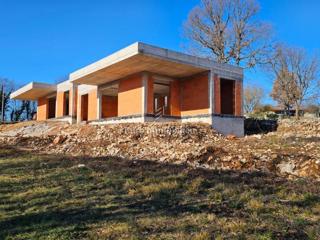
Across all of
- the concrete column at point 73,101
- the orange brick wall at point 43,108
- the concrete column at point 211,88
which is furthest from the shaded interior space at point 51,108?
the concrete column at point 211,88

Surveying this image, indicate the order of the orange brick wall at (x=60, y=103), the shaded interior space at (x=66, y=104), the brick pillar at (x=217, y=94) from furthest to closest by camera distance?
the shaded interior space at (x=66, y=104) → the orange brick wall at (x=60, y=103) → the brick pillar at (x=217, y=94)

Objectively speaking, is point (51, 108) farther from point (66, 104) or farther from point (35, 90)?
point (66, 104)

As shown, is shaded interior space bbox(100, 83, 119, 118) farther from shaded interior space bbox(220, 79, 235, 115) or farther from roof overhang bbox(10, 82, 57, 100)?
shaded interior space bbox(220, 79, 235, 115)

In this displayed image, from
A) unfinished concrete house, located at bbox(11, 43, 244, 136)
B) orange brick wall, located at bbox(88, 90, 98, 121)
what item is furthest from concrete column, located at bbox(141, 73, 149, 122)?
orange brick wall, located at bbox(88, 90, 98, 121)

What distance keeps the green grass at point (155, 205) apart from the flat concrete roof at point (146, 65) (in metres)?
8.18

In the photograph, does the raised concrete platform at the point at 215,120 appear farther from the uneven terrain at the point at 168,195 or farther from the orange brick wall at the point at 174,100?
the uneven terrain at the point at 168,195

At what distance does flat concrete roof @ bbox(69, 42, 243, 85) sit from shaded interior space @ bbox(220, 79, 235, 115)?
0.90 m

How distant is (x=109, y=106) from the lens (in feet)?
87.6

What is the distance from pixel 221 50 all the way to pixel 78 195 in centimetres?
2645

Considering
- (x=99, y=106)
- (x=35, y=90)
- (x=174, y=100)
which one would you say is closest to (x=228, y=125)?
(x=174, y=100)

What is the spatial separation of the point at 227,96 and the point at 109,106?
393 inches

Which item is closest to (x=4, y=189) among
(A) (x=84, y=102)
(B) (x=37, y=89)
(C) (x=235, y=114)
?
(C) (x=235, y=114)

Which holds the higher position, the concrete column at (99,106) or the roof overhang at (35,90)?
the roof overhang at (35,90)

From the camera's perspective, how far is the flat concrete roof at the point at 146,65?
15.8 metres
